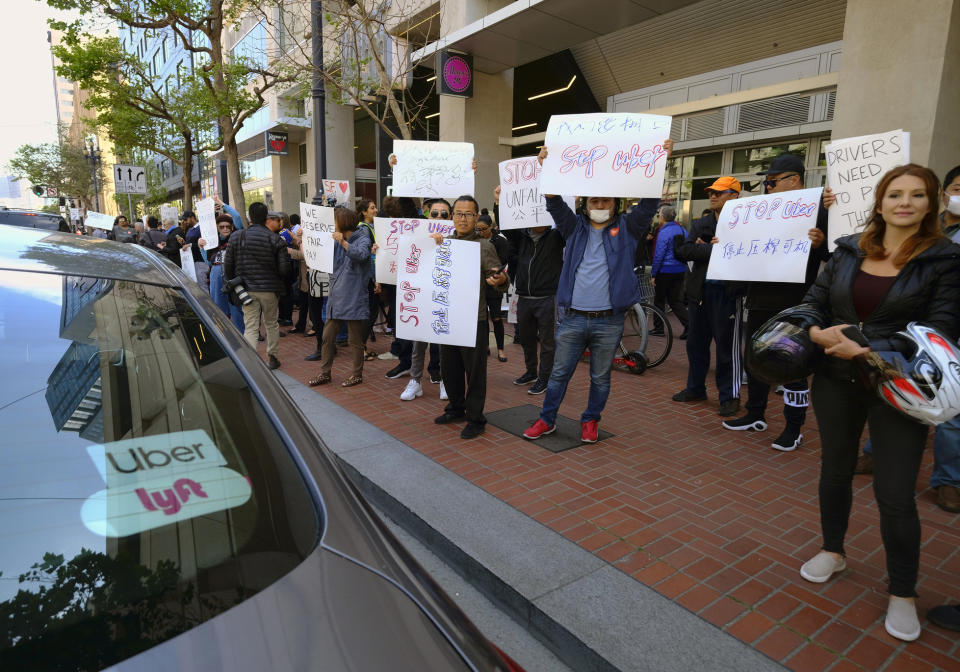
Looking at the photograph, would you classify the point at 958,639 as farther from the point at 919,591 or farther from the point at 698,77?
the point at 698,77

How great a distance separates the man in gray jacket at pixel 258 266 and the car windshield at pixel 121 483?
5.71 metres

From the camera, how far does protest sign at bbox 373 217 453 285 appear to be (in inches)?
209

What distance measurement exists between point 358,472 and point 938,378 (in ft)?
11.3

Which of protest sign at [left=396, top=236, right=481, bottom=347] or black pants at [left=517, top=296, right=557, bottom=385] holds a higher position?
protest sign at [left=396, top=236, right=481, bottom=347]

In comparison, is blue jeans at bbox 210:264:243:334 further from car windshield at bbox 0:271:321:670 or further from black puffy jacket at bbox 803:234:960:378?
black puffy jacket at bbox 803:234:960:378

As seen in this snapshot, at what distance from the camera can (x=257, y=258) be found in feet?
23.4

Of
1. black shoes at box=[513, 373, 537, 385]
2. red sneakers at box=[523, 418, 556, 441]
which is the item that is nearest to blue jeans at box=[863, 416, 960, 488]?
red sneakers at box=[523, 418, 556, 441]

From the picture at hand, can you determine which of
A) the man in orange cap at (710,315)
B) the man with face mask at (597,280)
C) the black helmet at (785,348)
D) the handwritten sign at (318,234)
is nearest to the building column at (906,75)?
the man in orange cap at (710,315)

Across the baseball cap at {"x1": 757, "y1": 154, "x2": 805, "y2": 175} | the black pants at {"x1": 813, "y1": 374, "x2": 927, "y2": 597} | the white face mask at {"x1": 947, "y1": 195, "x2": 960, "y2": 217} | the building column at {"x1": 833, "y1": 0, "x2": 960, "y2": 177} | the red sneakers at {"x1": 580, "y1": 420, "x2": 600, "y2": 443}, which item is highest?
the building column at {"x1": 833, "y1": 0, "x2": 960, "y2": 177}

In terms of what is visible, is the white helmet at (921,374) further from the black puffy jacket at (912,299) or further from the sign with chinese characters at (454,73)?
the sign with chinese characters at (454,73)

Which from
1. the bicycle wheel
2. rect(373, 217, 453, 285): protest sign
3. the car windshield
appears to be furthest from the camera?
the bicycle wheel

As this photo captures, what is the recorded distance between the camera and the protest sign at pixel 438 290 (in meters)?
4.95

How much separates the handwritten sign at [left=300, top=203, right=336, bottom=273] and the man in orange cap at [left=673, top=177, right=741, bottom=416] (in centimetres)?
385

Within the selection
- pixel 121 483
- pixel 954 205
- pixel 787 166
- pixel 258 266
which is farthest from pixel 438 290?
pixel 121 483
